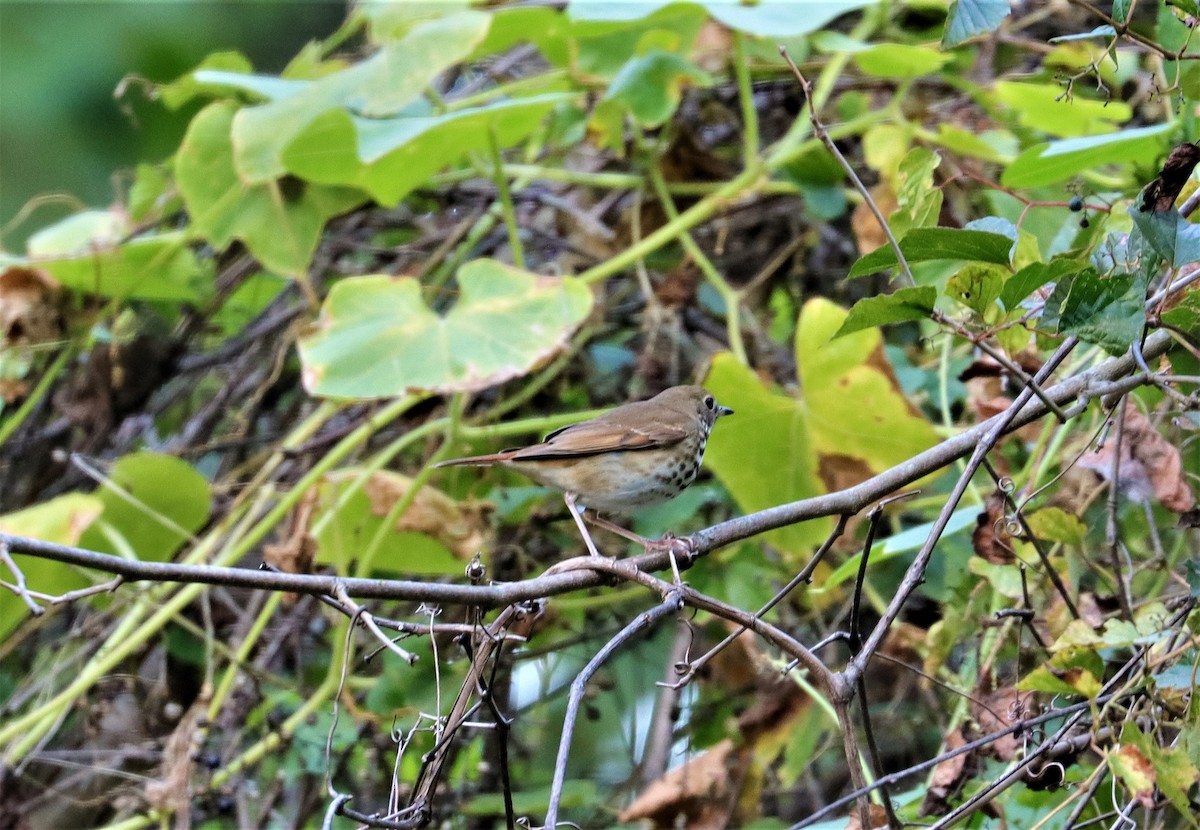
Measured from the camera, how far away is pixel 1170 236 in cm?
143

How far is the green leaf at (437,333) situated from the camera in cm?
263

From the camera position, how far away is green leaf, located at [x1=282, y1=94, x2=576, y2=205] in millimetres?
2926

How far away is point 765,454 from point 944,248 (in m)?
1.39

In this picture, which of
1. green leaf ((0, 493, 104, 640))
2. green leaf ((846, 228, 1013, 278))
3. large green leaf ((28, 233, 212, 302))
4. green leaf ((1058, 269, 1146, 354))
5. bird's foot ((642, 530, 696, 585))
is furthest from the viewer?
large green leaf ((28, 233, 212, 302))

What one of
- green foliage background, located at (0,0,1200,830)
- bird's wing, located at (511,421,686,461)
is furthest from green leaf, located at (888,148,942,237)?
bird's wing, located at (511,421,686,461)

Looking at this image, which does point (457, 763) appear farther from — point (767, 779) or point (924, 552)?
point (924, 552)

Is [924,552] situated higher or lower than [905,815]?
higher

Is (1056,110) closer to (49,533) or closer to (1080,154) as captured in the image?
(1080,154)

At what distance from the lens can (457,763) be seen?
3389mm

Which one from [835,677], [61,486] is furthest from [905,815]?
[61,486]

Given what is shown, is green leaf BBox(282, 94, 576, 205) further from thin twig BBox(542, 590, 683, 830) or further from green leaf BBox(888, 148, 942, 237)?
thin twig BBox(542, 590, 683, 830)

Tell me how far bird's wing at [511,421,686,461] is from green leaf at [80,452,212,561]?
1.09 m

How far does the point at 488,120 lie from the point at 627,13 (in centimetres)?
44

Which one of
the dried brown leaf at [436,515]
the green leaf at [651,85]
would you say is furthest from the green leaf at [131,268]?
the green leaf at [651,85]
